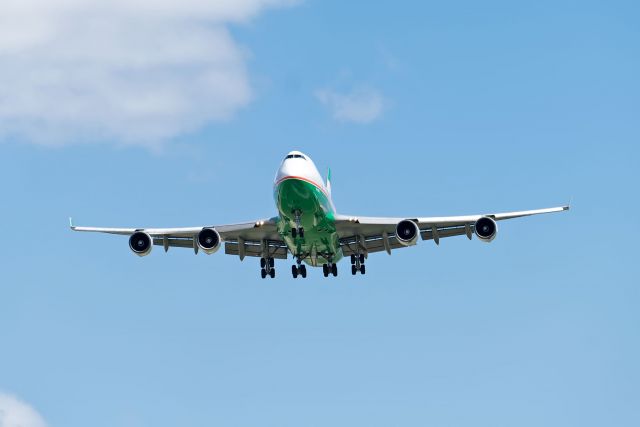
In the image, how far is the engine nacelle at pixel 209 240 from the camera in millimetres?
58250

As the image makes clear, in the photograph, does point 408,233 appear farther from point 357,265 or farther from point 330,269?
point 357,265

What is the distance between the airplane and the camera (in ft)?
179

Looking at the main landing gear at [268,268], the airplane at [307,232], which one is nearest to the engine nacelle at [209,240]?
the airplane at [307,232]

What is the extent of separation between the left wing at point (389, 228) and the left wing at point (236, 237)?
11.2 feet

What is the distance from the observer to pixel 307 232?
56.5m

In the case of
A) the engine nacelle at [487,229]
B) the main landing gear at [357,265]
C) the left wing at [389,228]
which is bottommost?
the engine nacelle at [487,229]

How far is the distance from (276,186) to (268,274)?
365 inches

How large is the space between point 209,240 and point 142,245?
10.6 feet

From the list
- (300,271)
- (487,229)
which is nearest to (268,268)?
(300,271)

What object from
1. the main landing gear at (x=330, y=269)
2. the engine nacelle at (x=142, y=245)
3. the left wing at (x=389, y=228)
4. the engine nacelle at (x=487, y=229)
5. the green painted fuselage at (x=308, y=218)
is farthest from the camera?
the main landing gear at (x=330, y=269)

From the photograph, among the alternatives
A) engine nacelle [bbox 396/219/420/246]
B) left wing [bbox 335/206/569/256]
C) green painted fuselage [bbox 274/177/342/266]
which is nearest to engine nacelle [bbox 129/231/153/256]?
green painted fuselage [bbox 274/177/342/266]

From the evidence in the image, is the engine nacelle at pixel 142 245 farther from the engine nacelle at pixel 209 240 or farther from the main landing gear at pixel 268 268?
the main landing gear at pixel 268 268

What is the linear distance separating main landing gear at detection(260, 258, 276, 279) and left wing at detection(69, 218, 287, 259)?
0.97 feet

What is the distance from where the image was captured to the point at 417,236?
58250 millimetres
